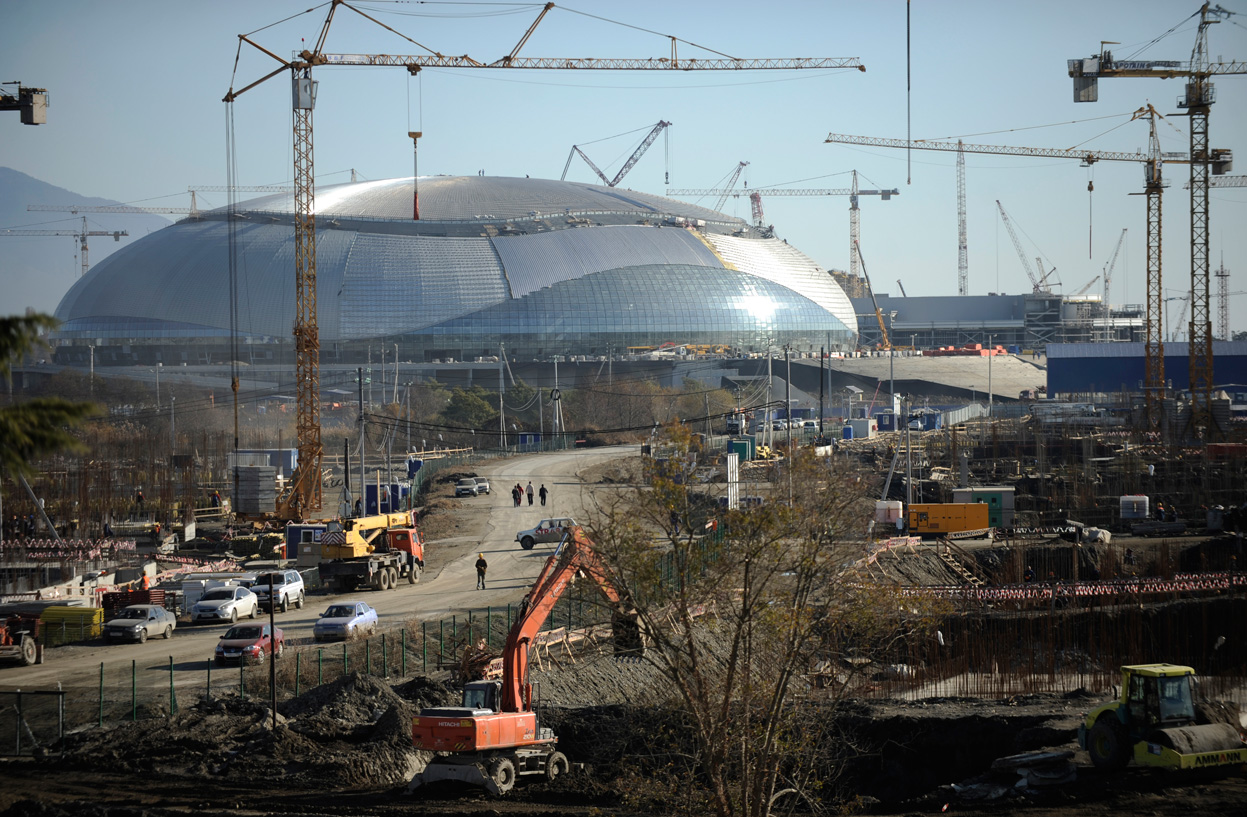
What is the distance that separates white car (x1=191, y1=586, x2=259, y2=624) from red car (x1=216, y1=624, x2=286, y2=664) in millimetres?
5244

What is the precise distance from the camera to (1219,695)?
25984 millimetres

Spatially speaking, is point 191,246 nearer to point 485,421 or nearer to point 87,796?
point 485,421

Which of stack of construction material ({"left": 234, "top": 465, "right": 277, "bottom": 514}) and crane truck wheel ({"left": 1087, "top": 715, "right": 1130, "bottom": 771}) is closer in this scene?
crane truck wheel ({"left": 1087, "top": 715, "right": 1130, "bottom": 771})

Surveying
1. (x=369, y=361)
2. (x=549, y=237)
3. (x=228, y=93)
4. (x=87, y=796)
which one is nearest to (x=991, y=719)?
(x=87, y=796)

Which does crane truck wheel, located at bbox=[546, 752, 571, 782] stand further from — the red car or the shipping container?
the shipping container

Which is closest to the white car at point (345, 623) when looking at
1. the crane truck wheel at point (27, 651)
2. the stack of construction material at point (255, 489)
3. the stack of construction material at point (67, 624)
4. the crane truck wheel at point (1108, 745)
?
the stack of construction material at point (67, 624)

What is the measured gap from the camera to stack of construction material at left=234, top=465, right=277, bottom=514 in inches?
2038

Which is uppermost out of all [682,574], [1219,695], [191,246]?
[191,246]

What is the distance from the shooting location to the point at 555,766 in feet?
66.7

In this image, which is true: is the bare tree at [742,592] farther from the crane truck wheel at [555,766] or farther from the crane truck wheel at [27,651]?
the crane truck wheel at [27,651]

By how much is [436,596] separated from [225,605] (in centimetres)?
630

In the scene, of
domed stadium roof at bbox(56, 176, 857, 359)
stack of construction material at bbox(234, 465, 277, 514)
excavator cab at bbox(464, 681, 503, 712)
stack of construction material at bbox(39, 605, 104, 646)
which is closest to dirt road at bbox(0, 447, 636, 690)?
stack of construction material at bbox(39, 605, 104, 646)

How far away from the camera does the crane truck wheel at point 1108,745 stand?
1850cm

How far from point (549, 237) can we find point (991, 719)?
112743 millimetres
